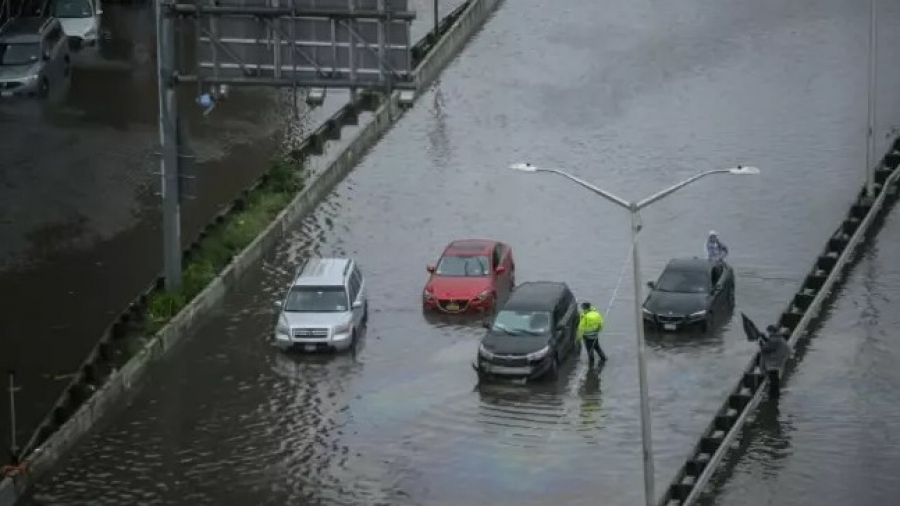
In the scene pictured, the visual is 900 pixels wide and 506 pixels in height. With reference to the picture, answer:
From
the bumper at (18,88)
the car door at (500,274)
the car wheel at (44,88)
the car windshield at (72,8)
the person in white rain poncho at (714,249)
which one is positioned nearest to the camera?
the car door at (500,274)

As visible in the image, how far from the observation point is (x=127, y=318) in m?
42.8

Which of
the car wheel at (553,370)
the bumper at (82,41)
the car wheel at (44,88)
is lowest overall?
the car wheel at (553,370)

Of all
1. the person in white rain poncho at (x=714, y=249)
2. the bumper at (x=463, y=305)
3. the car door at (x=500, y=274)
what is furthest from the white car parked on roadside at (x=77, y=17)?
the person in white rain poncho at (x=714, y=249)

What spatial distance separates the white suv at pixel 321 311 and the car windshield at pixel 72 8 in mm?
25555

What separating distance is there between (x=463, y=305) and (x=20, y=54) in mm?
21420

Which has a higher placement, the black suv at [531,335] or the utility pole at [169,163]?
A: the utility pole at [169,163]

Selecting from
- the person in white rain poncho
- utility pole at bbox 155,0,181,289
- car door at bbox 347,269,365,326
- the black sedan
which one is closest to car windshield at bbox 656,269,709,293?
the black sedan

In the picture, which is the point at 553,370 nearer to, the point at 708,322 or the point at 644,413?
the point at 708,322

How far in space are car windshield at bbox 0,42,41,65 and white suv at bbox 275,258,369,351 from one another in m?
19.7

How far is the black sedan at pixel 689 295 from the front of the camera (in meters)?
42.7

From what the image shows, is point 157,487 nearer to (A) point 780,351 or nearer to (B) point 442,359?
(B) point 442,359

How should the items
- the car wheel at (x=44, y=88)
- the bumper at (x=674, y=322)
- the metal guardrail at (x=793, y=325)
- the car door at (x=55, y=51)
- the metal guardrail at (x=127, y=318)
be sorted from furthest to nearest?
the car door at (x=55, y=51), the car wheel at (x=44, y=88), the bumper at (x=674, y=322), the metal guardrail at (x=127, y=318), the metal guardrail at (x=793, y=325)

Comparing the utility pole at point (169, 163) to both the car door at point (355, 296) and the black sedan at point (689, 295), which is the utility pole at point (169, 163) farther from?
the black sedan at point (689, 295)

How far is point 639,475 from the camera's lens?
35.2 m
